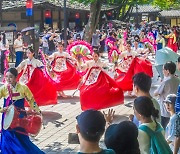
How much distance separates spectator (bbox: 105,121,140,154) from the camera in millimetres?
3447

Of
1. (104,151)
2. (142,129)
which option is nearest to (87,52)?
(142,129)

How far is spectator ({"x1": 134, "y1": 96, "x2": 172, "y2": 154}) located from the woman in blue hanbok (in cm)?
262

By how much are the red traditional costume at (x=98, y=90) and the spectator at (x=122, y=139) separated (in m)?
6.41

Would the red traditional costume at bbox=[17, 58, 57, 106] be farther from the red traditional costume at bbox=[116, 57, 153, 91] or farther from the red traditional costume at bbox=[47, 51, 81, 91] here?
the red traditional costume at bbox=[116, 57, 153, 91]

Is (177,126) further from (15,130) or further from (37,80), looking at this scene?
(37,80)

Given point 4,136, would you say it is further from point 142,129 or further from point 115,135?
point 115,135

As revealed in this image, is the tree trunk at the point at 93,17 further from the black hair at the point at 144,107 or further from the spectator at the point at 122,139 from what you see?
the spectator at the point at 122,139

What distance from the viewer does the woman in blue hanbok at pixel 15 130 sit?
6590mm

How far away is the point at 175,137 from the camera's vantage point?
563cm

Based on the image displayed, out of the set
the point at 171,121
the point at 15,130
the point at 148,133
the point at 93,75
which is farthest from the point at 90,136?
the point at 93,75

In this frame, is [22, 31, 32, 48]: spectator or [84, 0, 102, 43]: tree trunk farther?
[84, 0, 102, 43]: tree trunk

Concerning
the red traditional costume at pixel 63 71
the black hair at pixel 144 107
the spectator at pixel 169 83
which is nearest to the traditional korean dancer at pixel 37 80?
the red traditional costume at pixel 63 71

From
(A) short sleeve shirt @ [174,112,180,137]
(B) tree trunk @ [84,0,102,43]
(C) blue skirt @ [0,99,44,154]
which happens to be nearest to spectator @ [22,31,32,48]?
(B) tree trunk @ [84,0,102,43]

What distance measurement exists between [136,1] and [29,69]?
2635cm
